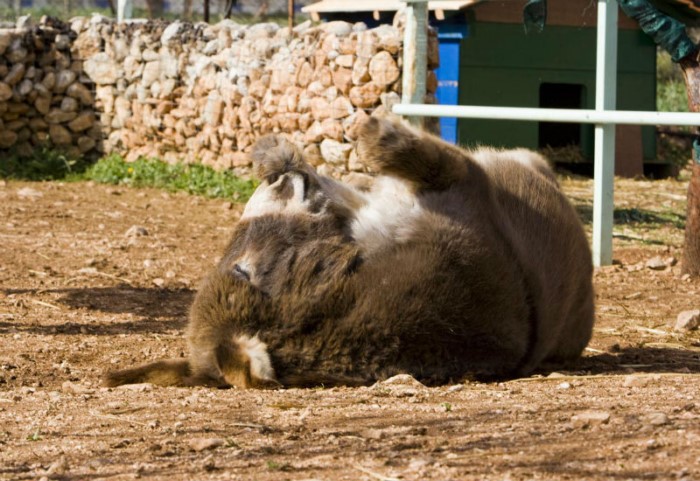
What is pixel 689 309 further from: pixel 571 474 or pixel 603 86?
pixel 571 474

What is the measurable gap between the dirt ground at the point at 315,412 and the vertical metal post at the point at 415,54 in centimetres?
251

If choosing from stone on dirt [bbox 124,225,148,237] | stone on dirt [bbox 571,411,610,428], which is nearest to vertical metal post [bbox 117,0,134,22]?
stone on dirt [bbox 124,225,148,237]

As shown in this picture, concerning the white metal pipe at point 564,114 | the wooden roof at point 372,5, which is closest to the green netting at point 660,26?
the white metal pipe at point 564,114

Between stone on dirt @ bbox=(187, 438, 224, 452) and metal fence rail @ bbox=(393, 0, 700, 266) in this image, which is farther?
metal fence rail @ bbox=(393, 0, 700, 266)

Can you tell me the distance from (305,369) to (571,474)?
4.23 ft

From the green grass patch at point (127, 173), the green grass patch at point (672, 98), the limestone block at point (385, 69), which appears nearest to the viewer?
the limestone block at point (385, 69)

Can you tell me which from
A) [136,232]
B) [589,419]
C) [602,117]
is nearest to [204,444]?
[589,419]

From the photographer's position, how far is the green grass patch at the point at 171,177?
33.6ft

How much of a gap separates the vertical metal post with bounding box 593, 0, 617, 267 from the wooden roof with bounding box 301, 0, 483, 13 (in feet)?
11.7

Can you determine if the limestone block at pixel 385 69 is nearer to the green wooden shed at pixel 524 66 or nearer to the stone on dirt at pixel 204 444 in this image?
the green wooden shed at pixel 524 66

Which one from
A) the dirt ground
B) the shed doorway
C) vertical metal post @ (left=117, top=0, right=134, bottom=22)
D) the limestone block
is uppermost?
vertical metal post @ (left=117, top=0, right=134, bottom=22)

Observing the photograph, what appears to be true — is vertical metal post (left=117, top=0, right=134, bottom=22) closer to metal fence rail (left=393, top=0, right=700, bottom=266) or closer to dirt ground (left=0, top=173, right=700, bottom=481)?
metal fence rail (left=393, top=0, right=700, bottom=266)

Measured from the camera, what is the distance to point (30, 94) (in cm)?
1179

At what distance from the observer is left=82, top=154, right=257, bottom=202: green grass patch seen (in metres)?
10.2
